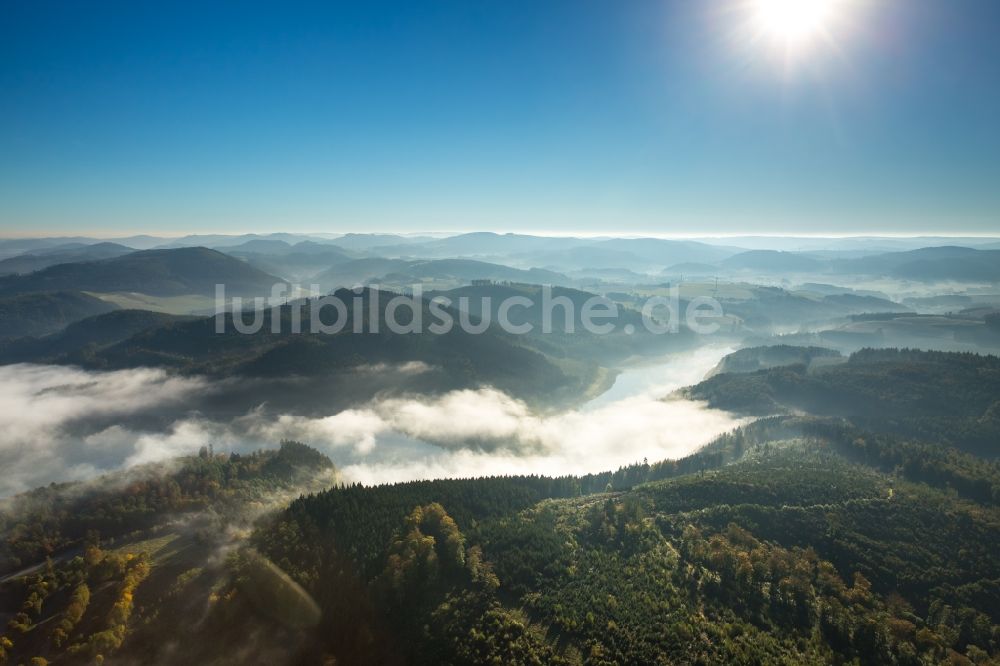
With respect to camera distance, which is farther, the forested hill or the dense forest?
the dense forest

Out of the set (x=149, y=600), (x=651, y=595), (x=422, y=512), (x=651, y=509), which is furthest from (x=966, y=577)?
(x=149, y=600)

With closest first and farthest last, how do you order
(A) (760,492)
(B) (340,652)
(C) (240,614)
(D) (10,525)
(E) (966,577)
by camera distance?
(B) (340,652) < (C) (240,614) < (E) (966,577) < (D) (10,525) < (A) (760,492)

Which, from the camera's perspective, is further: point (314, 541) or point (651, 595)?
point (314, 541)

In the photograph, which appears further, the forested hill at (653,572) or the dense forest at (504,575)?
the dense forest at (504,575)

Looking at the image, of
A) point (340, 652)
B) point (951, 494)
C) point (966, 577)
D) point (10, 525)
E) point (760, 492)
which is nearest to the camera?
point (340, 652)

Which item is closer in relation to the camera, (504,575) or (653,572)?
(504,575)

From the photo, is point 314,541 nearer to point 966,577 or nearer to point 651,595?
point 651,595

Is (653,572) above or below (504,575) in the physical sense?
below

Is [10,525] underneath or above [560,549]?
underneath
